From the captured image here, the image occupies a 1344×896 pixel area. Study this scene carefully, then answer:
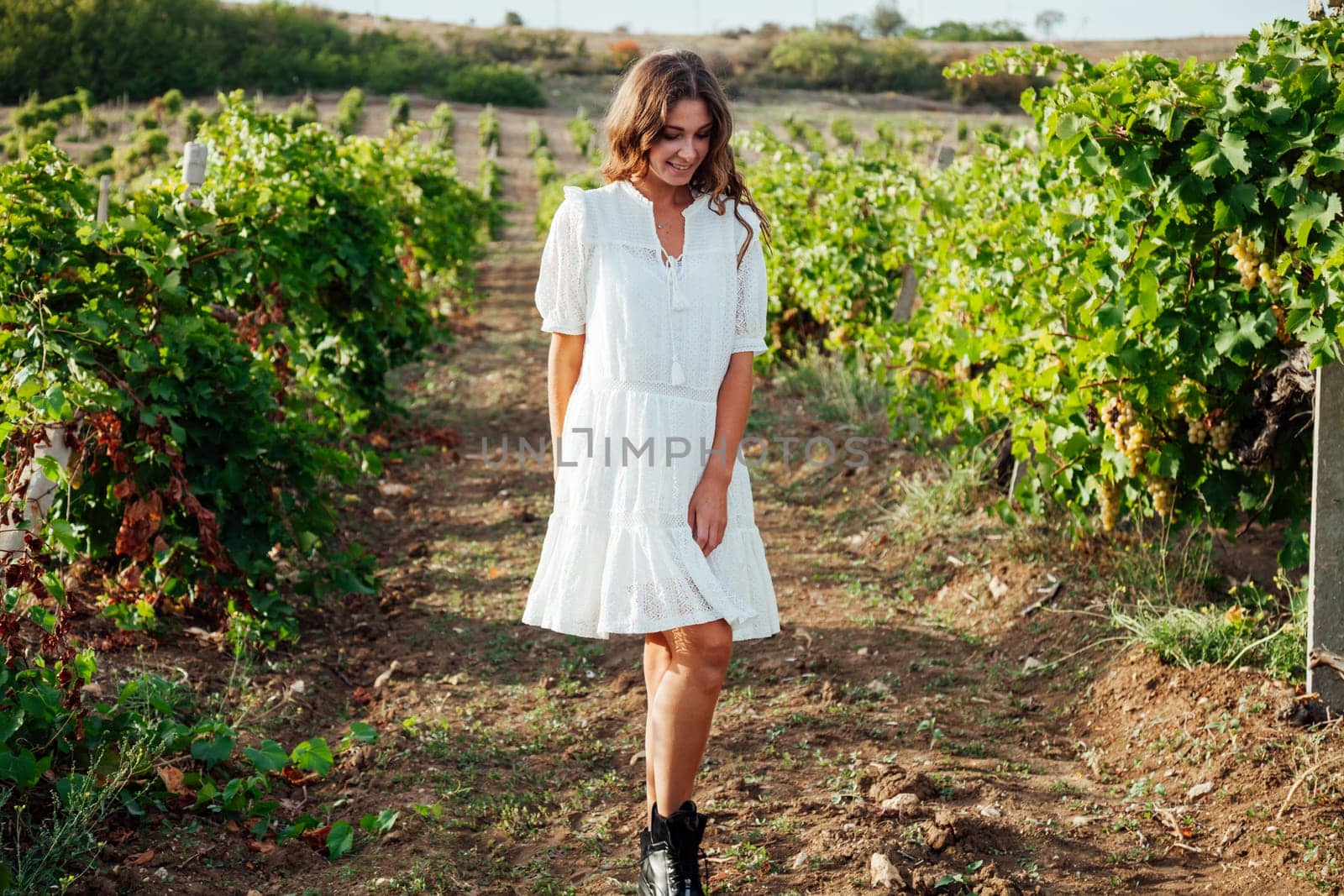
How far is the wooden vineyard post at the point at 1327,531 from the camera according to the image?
3123 millimetres

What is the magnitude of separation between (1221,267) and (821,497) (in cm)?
270

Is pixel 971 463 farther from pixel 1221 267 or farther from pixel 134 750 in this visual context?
pixel 134 750

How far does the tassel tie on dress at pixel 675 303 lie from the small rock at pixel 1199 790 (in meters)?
1.69

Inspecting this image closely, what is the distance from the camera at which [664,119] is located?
2309mm

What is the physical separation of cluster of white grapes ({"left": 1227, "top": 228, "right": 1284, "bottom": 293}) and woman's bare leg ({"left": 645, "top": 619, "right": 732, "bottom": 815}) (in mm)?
1927

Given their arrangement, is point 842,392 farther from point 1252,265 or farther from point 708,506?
point 708,506

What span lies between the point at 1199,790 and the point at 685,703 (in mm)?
1467

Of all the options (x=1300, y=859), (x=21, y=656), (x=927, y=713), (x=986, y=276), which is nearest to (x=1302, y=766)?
(x=1300, y=859)

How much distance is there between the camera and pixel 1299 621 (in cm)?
338

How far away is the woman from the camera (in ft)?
7.61

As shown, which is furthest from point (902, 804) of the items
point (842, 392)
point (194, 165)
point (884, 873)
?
point (842, 392)

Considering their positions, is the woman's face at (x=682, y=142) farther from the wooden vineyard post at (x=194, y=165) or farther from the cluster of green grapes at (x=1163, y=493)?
the wooden vineyard post at (x=194, y=165)

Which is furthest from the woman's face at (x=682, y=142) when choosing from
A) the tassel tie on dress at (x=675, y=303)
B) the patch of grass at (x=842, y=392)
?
the patch of grass at (x=842, y=392)

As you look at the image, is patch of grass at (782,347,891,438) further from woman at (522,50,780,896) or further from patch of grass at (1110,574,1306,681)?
woman at (522,50,780,896)
